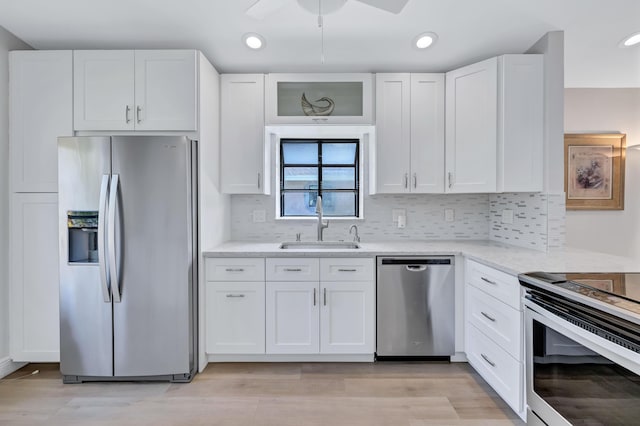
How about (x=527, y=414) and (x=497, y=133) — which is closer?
(x=527, y=414)

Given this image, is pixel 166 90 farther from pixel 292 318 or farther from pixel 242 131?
pixel 292 318

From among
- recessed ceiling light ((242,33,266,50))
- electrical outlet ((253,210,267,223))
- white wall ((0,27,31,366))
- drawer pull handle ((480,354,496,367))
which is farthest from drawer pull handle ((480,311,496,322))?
white wall ((0,27,31,366))

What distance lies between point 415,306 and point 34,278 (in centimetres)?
277

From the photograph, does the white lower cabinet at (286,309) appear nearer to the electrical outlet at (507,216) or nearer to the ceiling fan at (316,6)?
the electrical outlet at (507,216)

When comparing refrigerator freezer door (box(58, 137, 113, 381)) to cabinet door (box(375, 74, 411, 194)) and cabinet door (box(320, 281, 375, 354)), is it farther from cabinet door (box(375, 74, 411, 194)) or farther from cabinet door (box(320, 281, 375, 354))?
cabinet door (box(375, 74, 411, 194))

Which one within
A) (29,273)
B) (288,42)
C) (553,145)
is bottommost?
(29,273)

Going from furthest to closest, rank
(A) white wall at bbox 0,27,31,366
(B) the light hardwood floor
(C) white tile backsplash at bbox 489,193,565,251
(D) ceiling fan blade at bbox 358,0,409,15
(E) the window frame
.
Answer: (E) the window frame < (C) white tile backsplash at bbox 489,193,565,251 < (A) white wall at bbox 0,27,31,366 < (B) the light hardwood floor < (D) ceiling fan blade at bbox 358,0,409,15

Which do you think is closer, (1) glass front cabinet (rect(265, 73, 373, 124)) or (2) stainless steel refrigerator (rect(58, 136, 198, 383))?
(2) stainless steel refrigerator (rect(58, 136, 198, 383))

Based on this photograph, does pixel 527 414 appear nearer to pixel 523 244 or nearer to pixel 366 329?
pixel 366 329

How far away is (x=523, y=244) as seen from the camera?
2.79 metres

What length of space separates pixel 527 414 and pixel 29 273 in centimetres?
328

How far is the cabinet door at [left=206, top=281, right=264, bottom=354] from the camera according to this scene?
262cm

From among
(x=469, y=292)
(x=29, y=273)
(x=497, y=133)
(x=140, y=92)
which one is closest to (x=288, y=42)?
(x=140, y=92)

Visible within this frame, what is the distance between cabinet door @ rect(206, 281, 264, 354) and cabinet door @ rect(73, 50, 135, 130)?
1.40 m
